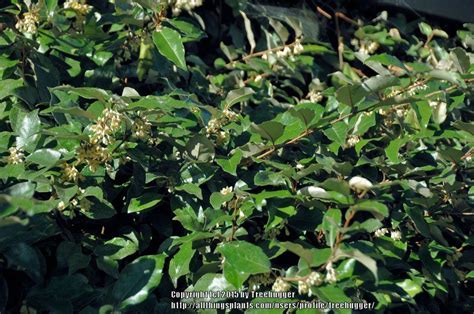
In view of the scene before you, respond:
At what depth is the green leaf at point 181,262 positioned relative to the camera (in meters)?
1.65

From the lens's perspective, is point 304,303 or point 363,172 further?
point 363,172

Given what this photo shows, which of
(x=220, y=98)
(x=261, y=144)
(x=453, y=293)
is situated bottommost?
(x=453, y=293)

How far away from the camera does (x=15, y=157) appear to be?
1707 mm

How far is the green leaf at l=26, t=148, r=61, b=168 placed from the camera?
1.64 meters

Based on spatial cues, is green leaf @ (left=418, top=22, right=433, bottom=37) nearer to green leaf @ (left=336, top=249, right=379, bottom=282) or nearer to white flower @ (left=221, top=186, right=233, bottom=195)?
white flower @ (left=221, top=186, right=233, bottom=195)

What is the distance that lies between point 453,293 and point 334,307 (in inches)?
25.2

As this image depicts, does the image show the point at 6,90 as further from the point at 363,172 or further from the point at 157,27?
the point at 363,172

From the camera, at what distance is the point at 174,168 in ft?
6.00

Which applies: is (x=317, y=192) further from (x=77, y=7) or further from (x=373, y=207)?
(x=77, y=7)

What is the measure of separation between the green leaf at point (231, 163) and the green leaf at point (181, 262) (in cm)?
21

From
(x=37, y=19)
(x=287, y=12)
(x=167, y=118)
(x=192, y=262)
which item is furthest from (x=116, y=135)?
(x=287, y=12)

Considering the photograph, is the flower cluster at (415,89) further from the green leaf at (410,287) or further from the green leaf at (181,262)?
the green leaf at (181,262)

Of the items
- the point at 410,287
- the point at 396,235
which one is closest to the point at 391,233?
the point at 396,235

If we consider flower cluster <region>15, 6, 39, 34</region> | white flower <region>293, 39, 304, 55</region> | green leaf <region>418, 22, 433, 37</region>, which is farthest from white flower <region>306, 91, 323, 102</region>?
flower cluster <region>15, 6, 39, 34</region>
